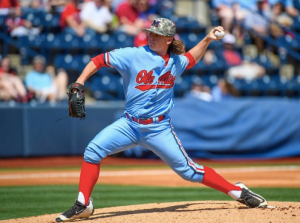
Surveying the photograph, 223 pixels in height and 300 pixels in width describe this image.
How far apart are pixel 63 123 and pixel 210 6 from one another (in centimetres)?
690

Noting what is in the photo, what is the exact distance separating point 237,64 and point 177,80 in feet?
6.54

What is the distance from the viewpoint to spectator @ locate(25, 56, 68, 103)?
11250 millimetres

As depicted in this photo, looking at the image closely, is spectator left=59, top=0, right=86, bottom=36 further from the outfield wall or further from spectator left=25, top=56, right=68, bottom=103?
the outfield wall

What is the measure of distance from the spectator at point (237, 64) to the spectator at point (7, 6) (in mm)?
5402

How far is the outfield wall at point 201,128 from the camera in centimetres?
1079

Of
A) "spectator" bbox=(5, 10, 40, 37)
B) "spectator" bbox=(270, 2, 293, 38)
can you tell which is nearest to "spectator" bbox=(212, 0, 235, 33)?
"spectator" bbox=(270, 2, 293, 38)

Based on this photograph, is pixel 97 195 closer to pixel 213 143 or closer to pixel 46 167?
pixel 46 167

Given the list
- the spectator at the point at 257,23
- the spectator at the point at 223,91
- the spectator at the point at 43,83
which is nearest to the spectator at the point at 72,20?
the spectator at the point at 43,83

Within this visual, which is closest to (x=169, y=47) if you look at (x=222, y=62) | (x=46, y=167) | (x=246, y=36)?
(x=46, y=167)

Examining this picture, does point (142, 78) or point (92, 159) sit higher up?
point (142, 78)

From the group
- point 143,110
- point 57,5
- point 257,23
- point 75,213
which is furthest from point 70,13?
point 75,213

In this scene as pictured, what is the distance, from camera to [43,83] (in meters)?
11.3

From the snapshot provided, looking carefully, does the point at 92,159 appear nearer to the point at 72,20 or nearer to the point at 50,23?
the point at 72,20

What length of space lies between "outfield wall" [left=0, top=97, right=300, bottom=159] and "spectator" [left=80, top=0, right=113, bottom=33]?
2.67 meters
